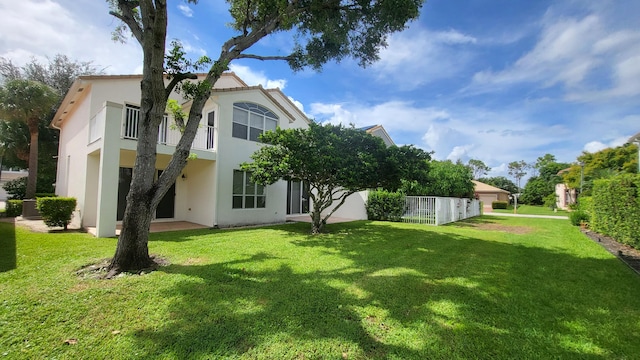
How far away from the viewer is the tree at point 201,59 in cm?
480

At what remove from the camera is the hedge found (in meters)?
7.73

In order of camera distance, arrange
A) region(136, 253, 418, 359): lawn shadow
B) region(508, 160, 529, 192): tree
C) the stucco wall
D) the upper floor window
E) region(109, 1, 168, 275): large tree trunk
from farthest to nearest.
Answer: region(508, 160, 529, 192): tree, the upper floor window, the stucco wall, region(109, 1, 168, 275): large tree trunk, region(136, 253, 418, 359): lawn shadow

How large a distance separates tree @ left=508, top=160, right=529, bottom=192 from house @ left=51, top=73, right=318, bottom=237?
3050 inches

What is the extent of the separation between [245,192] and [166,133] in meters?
3.97

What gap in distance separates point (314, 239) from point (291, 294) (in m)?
4.70

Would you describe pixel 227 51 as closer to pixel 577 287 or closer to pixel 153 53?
pixel 153 53

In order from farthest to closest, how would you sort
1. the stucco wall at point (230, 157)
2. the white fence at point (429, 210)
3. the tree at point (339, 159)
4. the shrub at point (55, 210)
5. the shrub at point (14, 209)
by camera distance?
1. the white fence at point (429, 210)
2. the shrub at point (14, 209)
3. the stucco wall at point (230, 157)
4. the tree at point (339, 159)
5. the shrub at point (55, 210)

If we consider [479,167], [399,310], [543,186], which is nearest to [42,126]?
[399,310]

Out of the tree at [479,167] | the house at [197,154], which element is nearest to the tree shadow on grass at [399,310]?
the house at [197,154]

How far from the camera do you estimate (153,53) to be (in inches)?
187

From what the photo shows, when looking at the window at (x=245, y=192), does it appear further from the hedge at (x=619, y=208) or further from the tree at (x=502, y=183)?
the tree at (x=502, y=183)

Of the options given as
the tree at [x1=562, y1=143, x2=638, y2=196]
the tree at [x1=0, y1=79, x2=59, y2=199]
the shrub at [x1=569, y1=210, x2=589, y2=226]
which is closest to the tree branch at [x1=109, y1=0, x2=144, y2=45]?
the tree at [x1=0, y1=79, x2=59, y2=199]

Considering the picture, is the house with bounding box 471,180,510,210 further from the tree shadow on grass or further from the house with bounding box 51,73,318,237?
the tree shadow on grass

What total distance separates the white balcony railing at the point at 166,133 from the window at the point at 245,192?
1676 millimetres
